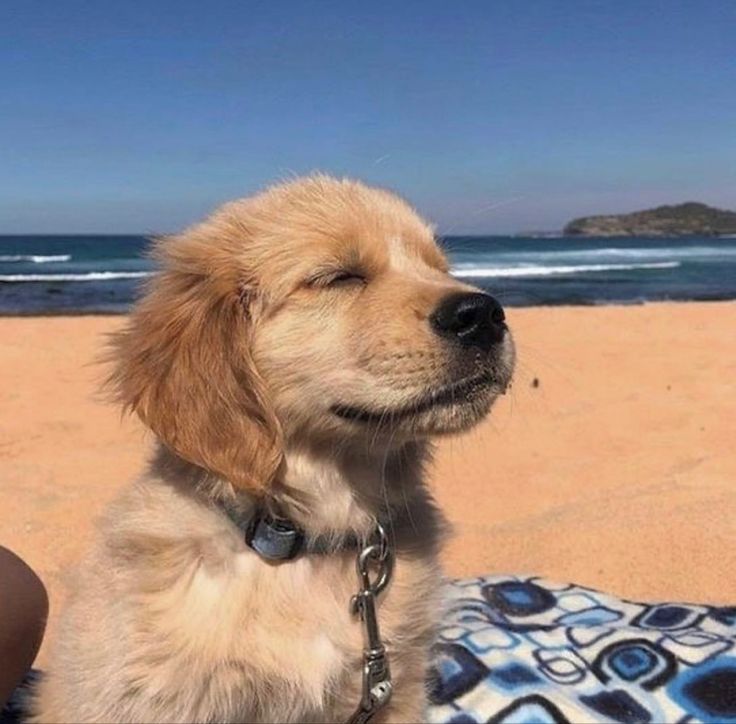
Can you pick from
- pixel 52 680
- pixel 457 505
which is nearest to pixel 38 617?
pixel 52 680

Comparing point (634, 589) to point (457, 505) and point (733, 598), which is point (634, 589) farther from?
point (457, 505)

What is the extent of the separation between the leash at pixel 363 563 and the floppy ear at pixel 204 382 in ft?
0.48

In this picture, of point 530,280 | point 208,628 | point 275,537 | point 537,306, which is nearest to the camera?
point 208,628

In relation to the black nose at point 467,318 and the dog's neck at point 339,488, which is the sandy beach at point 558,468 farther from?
the black nose at point 467,318

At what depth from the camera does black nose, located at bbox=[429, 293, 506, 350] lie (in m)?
2.59

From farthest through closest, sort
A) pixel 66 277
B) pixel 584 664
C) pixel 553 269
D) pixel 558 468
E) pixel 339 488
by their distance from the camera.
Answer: pixel 553 269, pixel 66 277, pixel 558 468, pixel 584 664, pixel 339 488

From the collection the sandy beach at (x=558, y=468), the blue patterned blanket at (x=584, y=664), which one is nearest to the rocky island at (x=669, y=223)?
the sandy beach at (x=558, y=468)

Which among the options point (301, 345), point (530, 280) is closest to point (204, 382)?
point (301, 345)

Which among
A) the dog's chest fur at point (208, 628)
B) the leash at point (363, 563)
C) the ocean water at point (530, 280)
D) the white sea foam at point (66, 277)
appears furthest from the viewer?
the white sea foam at point (66, 277)

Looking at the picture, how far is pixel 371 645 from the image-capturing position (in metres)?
2.69

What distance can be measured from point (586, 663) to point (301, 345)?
72.1 inches

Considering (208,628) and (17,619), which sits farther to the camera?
(17,619)

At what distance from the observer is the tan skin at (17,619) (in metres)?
3.09

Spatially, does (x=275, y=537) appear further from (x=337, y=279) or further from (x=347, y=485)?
(x=337, y=279)
